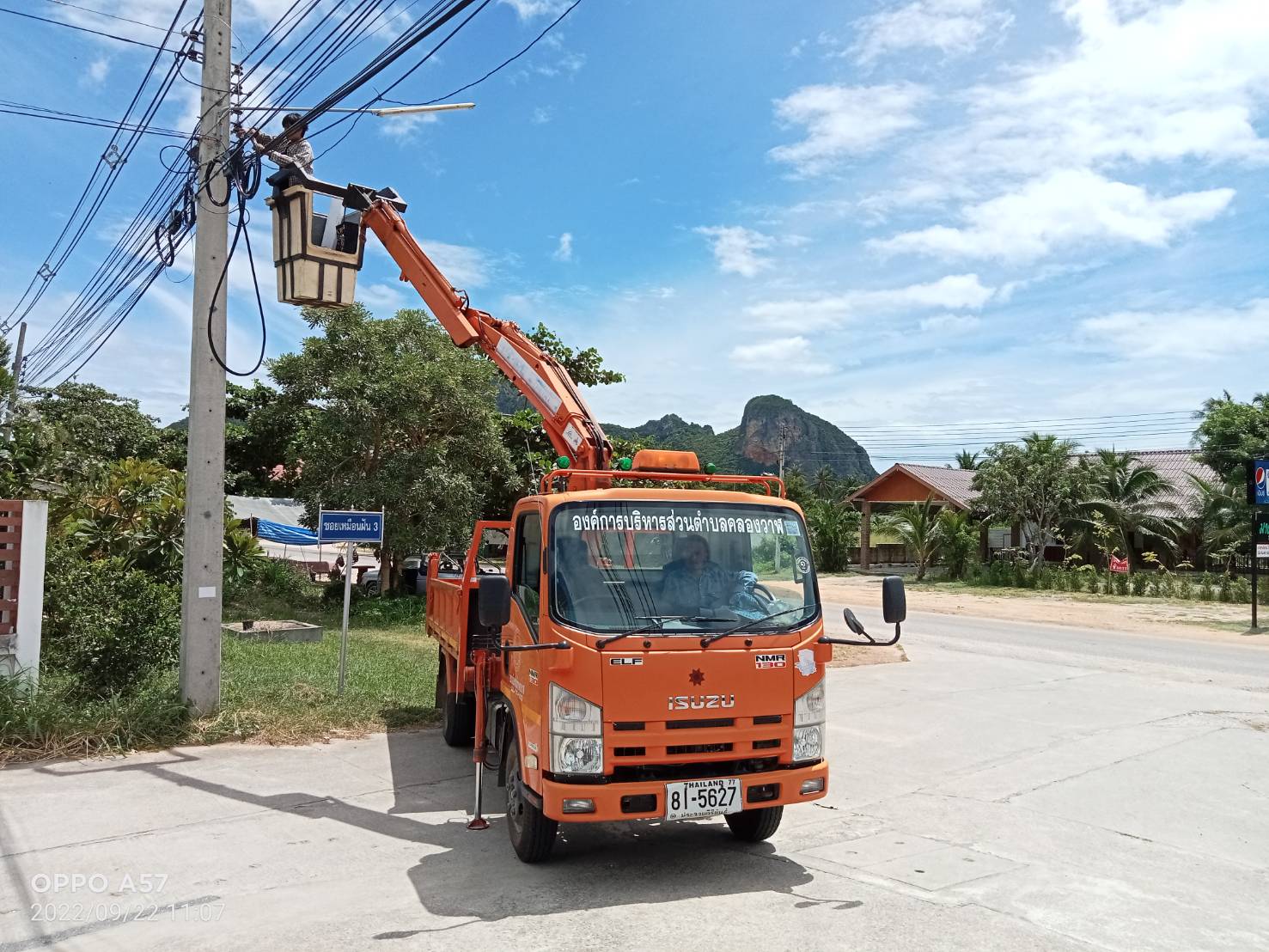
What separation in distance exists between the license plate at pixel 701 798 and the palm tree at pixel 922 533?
3483 centimetres

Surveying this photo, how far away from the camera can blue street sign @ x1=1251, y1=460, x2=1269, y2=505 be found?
2286cm

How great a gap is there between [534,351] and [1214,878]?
698 centimetres

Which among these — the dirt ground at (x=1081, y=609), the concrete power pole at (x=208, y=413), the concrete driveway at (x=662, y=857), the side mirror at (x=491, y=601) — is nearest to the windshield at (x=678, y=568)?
the side mirror at (x=491, y=601)

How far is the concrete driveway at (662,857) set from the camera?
15.7ft

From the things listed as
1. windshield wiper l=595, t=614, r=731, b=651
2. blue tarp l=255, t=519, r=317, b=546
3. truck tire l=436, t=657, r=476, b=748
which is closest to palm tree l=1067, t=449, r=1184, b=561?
blue tarp l=255, t=519, r=317, b=546

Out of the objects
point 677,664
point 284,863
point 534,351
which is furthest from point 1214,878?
point 534,351

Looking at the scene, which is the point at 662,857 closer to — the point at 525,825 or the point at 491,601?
the point at 525,825

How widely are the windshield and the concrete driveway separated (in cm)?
152

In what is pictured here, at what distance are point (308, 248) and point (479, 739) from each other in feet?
16.1

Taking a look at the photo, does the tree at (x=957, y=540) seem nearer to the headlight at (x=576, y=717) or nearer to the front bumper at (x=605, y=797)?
the front bumper at (x=605, y=797)

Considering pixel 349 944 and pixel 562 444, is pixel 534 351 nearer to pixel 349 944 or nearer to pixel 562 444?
pixel 562 444

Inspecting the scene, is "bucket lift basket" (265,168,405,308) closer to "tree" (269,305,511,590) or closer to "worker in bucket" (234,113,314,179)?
"worker in bucket" (234,113,314,179)

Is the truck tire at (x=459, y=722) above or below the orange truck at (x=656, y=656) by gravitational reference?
below

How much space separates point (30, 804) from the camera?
6.79m
